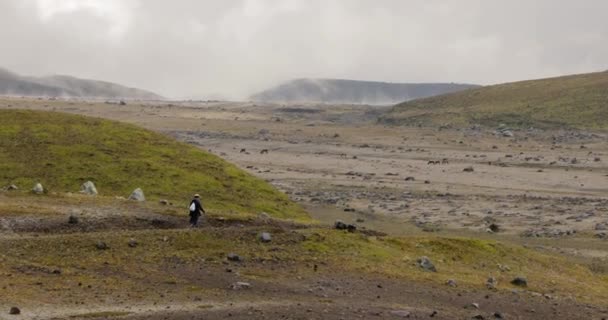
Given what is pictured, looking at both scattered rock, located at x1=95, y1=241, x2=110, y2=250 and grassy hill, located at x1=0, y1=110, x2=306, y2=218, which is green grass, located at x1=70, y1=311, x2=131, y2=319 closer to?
scattered rock, located at x1=95, y1=241, x2=110, y2=250

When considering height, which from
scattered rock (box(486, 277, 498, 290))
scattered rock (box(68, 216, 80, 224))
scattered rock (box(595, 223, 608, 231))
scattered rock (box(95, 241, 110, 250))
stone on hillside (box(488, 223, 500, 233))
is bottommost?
stone on hillside (box(488, 223, 500, 233))

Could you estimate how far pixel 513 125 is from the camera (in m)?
131

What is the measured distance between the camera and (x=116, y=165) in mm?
49000

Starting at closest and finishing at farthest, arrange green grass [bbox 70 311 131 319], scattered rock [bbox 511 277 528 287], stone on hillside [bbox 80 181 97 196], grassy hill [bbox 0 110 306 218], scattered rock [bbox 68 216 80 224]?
green grass [bbox 70 311 131 319]
scattered rock [bbox 511 277 528 287]
scattered rock [bbox 68 216 80 224]
stone on hillside [bbox 80 181 97 196]
grassy hill [bbox 0 110 306 218]

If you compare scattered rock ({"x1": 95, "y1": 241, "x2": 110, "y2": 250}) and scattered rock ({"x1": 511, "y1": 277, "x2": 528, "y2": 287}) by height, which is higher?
scattered rock ({"x1": 95, "y1": 241, "x2": 110, "y2": 250})

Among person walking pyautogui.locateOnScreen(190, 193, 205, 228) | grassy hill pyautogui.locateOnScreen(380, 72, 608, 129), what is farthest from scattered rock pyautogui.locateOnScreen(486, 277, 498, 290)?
grassy hill pyautogui.locateOnScreen(380, 72, 608, 129)

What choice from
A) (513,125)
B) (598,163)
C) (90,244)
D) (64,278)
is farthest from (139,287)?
(513,125)

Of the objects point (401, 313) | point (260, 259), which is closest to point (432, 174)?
point (260, 259)

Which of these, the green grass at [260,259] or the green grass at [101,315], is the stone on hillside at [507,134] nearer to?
the green grass at [260,259]

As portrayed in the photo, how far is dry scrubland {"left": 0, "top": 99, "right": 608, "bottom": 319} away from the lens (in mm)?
24656

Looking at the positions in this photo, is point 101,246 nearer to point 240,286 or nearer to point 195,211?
point 195,211

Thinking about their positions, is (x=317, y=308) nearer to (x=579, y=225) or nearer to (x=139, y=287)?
(x=139, y=287)

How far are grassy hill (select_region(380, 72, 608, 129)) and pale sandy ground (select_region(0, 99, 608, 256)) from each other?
1241 cm

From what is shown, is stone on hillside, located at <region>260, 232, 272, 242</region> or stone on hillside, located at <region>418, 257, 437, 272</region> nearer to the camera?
stone on hillside, located at <region>260, 232, 272, 242</region>
